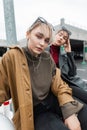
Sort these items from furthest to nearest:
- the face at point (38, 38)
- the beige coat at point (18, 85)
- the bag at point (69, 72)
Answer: the bag at point (69, 72)
the face at point (38, 38)
the beige coat at point (18, 85)

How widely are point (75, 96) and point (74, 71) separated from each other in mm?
300

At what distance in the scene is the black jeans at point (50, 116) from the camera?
1.81m

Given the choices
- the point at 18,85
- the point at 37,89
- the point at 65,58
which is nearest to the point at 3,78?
the point at 18,85

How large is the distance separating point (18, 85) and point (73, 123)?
0.51 m

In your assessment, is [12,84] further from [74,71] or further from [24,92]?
[74,71]

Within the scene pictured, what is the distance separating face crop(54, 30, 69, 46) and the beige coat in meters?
0.66

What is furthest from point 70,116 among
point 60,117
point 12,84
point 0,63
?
point 0,63

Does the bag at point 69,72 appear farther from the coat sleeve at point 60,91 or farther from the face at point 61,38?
the coat sleeve at point 60,91

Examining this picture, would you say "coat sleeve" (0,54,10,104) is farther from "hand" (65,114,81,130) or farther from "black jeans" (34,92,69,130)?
"hand" (65,114,81,130)

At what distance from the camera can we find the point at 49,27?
1893mm

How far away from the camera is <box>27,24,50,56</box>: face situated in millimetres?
1863

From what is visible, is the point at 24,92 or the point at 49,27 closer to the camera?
the point at 24,92

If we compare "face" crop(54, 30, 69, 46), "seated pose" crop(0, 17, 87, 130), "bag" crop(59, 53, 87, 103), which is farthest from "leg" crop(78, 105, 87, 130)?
"face" crop(54, 30, 69, 46)

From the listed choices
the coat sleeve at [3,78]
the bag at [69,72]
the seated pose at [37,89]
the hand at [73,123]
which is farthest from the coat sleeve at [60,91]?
the coat sleeve at [3,78]
